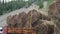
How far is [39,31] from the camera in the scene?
6.59ft

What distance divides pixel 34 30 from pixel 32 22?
0.22 m

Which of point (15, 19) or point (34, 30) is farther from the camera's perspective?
point (15, 19)

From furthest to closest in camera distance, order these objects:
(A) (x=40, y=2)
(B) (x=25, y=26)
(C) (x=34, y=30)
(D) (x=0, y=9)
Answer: (D) (x=0, y=9) < (A) (x=40, y=2) < (B) (x=25, y=26) < (C) (x=34, y=30)

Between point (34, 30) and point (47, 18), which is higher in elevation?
point (47, 18)

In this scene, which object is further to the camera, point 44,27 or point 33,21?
point 33,21

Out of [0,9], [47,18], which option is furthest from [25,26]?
[0,9]

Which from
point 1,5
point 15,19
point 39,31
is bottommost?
point 39,31

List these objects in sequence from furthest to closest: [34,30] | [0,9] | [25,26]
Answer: [0,9], [25,26], [34,30]

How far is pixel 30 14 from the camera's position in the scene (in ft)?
7.05

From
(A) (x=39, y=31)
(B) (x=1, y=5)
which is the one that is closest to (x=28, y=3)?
(B) (x=1, y=5)

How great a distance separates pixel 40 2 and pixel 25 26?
75cm

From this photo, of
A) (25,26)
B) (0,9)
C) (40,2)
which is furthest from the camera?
(0,9)

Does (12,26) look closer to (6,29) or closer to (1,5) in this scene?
(6,29)

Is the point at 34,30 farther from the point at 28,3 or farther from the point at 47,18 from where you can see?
the point at 28,3
